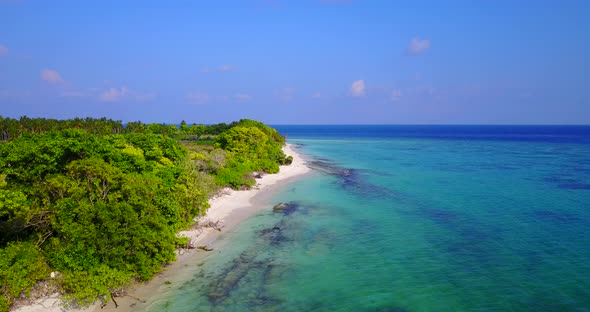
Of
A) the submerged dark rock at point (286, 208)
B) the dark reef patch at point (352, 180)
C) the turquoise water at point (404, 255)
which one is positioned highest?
the dark reef patch at point (352, 180)

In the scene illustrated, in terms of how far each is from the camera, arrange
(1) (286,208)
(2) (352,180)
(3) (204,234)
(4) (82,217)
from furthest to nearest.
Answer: (2) (352,180) < (1) (286,208) < (3) (204,234) < (4) (82,217)

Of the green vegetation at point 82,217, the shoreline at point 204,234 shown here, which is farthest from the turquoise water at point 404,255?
the green vegetation at point 82,217

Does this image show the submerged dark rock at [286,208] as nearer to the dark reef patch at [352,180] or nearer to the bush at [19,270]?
the dark reef patch at [352,180]

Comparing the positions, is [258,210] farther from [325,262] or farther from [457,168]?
[457,168]

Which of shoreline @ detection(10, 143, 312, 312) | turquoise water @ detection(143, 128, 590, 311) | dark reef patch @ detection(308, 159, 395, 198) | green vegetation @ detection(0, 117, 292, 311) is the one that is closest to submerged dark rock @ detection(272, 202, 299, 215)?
turquoise water @ detection(143, 128, 590, 311)

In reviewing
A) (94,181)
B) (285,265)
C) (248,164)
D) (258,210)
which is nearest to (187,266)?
(285,265)

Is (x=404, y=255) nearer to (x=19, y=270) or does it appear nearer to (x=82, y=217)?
(x=82, y=217)

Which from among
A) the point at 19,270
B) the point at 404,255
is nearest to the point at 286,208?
the point at 404,255
